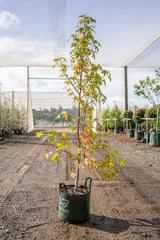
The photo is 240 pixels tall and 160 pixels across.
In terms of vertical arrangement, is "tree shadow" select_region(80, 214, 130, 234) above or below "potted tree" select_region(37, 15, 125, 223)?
below

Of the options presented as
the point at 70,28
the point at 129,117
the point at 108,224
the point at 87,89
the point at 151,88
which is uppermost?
the point at 70,28

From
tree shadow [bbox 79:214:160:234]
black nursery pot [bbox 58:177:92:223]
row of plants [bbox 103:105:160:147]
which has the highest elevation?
row of plants [bbox 103:105:160:147]

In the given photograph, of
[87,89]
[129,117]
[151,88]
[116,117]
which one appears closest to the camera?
[87,89]

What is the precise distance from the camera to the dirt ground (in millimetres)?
1973

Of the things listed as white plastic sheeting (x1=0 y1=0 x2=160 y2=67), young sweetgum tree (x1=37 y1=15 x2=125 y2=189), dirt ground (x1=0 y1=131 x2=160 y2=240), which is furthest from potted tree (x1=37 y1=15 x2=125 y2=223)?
white plastic sheeting (x1=0 y1=0 x2=160 y2=67)

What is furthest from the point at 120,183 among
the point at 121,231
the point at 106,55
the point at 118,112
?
the point at 118,112

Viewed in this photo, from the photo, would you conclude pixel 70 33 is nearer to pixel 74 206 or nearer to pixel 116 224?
pixel 74 206

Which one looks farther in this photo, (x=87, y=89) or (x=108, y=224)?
(x=87, y=89)

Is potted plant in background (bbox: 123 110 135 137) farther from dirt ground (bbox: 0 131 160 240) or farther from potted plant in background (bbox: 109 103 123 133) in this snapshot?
dirt ground (bbox: 0 131 160 240)

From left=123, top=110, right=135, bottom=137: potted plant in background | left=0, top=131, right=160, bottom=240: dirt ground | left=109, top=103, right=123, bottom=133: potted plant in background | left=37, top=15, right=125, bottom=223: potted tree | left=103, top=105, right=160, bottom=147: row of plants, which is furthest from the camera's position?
left=109, top=103, right=123, bottom=133: potted plant in background

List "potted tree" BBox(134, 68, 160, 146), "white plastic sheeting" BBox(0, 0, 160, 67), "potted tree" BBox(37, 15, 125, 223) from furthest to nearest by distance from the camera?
"potted tree" BBox(134, 68, 160, 146)
"white plastic sheeting" BBox(0, 0, 160, 67)
"potted tree" BBox(37, 15, 125, 223)

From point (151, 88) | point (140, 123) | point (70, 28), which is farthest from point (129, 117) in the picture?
point (70, 28)

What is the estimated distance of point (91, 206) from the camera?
2.52 meters

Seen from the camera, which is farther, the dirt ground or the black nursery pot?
the black nursery pot
